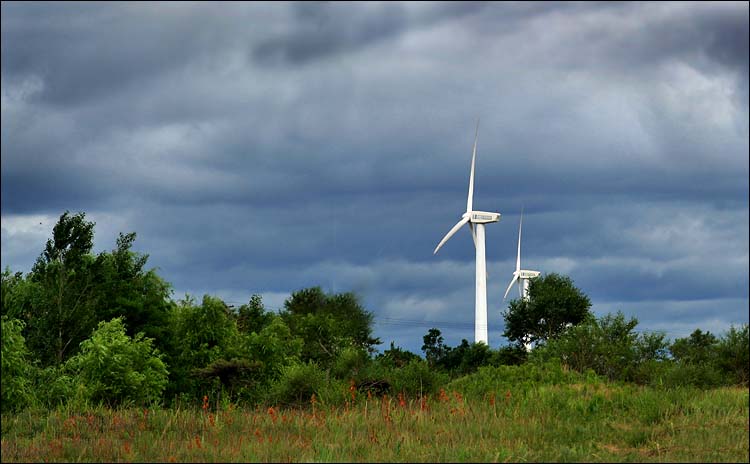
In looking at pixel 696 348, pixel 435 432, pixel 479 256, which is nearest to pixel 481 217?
pixel 479 256

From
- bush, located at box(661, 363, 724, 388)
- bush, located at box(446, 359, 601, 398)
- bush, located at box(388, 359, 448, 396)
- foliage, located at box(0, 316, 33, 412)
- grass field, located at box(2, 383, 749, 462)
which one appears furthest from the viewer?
bush, located at box(661, 363, 724, 388)

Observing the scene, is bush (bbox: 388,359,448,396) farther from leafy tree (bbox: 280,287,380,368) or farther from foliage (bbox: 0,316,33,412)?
leafy tree (bbox: 280,287,380,368)

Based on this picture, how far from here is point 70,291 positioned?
43.0 m

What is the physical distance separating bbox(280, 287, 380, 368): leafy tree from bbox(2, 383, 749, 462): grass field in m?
33.7

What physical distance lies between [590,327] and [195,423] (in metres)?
34.4

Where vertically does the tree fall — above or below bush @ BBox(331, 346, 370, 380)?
above

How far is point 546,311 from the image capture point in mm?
76625

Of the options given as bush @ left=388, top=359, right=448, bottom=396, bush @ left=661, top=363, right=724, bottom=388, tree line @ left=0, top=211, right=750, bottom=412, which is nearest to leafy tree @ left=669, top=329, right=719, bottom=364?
tree line @ left=0, top=211, right=750, bottom=412

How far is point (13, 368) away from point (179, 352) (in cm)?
2267

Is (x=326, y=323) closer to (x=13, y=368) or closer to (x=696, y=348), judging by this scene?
(x=696, y=348)

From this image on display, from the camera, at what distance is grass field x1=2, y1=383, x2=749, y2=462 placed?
1546 centimetres

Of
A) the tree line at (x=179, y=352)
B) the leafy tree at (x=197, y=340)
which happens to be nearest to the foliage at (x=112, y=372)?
the tree line at (x=179, y=352)

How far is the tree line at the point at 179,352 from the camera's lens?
100 ft

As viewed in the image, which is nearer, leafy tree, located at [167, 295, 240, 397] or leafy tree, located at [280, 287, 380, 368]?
leafy tree, located at [167, 295, 240, 397]
